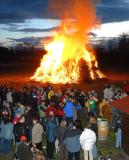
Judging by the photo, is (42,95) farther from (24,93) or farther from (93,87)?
(93,87)

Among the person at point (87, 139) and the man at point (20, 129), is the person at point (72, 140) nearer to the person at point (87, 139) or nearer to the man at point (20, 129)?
the person at point (87, 139)

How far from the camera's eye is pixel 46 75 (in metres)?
43.1

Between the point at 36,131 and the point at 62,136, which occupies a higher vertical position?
the point at 36,131

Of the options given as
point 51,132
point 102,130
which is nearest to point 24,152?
point 51,132

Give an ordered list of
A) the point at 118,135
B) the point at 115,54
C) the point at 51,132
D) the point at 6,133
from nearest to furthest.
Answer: the point at 51,132, the point at 6,133, the point at 118,135, the point at 115,54

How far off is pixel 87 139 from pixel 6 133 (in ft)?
12.0

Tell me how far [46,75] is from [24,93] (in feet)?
Result: 63.3

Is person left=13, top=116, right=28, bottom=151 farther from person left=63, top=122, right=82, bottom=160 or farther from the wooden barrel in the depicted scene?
the wooden barrel

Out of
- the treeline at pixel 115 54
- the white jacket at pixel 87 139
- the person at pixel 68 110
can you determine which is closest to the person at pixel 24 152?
the white jacket at pixel 87 139

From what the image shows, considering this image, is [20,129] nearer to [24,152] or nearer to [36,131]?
[36,131]

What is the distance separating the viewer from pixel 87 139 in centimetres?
1433

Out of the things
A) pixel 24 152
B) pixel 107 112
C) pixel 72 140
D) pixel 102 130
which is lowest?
pixel 24 152

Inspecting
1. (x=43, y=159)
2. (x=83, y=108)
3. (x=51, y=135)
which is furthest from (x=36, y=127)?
(x=83, y=108)

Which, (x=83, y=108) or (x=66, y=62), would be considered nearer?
(x=83, y=108)
